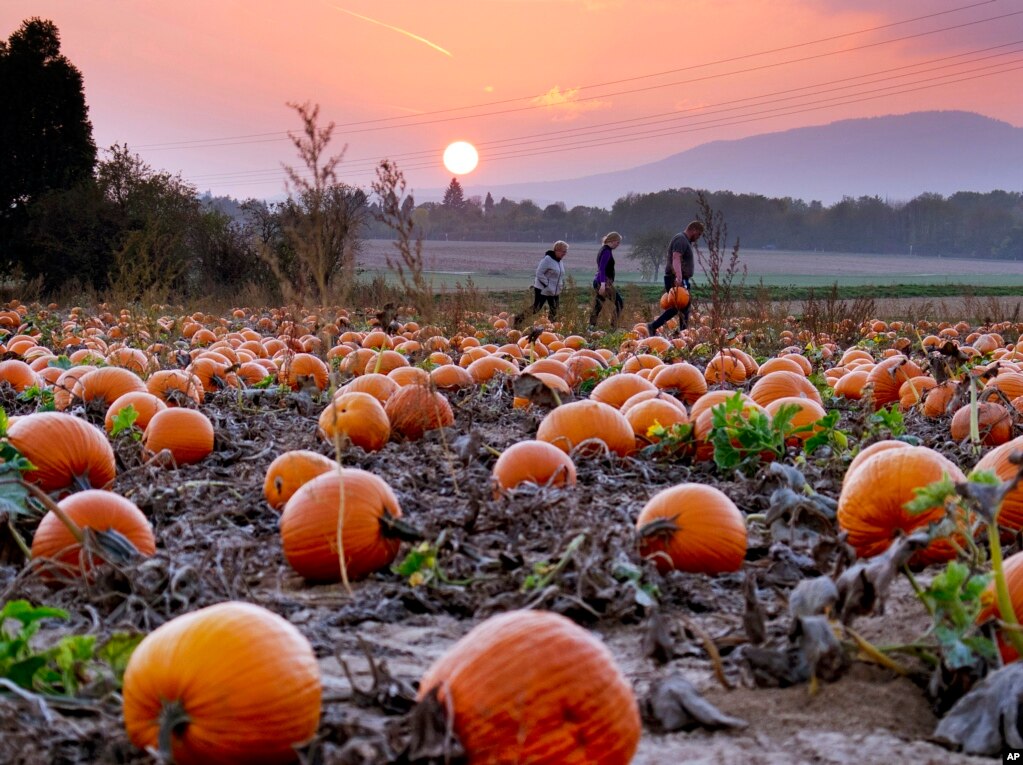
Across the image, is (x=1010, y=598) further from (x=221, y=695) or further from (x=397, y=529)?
(x=221, y=695)

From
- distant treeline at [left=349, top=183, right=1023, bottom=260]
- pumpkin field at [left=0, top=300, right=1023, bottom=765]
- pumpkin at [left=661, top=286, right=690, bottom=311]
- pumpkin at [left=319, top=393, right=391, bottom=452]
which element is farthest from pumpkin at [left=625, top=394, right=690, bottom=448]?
distant treeline at [left=349, top=183, right=1023, bottom=260]

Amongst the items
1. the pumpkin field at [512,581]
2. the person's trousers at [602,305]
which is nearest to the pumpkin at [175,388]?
the pumpkin field at [512,581]

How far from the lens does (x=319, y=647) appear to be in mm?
2520

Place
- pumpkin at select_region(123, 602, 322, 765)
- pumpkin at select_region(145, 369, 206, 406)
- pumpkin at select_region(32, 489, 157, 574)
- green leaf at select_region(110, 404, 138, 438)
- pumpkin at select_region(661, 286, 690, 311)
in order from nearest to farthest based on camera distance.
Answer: pumpkin at select_region(123, 602, 322, 765), pumpkin at select_region(32, 489, 157, 574), green leaf at select_region(110, 404, 138, 438), pumpkin at select_region(145, 369, 206, 406), pumpkin at select_region(661, 286, 690, 311)

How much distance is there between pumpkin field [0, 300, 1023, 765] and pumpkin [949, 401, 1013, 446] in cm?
2

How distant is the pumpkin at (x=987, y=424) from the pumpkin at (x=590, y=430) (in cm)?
174

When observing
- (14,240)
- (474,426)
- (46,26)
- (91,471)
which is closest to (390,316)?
(474,426)

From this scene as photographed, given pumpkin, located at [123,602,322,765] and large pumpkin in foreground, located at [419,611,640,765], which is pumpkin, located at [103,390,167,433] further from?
large pumpkin in foreground, located at [419,611,640,765]

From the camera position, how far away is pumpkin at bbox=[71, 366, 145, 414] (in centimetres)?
572

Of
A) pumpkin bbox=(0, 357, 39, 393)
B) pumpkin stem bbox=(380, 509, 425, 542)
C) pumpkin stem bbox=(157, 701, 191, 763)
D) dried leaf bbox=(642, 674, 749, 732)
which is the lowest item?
dried leaf bbox=(642, 674, 749, 732)

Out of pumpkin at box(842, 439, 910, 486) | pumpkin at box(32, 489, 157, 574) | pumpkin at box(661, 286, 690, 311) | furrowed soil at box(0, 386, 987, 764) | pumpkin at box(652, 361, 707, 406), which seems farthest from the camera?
pumpkin at box(661, 286, 690, 311)

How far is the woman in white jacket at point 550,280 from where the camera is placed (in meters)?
16.1

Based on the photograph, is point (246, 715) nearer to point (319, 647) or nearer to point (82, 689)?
point (82, 689)

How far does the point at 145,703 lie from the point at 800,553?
7.15ft
